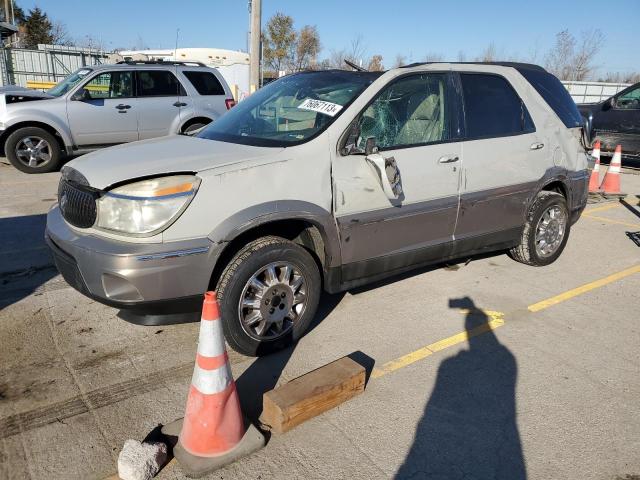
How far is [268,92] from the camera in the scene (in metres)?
4.21

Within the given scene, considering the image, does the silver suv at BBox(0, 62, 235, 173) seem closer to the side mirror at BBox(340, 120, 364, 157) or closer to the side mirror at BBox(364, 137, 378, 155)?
the side mirror at BBox(340, 120, 364, 157)

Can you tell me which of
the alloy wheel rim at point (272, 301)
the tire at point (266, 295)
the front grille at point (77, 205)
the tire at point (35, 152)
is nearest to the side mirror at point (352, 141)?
the tire at point (266, 295)

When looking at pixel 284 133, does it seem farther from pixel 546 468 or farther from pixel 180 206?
pixel 546 468

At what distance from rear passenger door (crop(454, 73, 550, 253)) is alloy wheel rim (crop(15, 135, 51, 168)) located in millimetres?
7807

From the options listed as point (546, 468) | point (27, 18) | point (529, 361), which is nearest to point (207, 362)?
point (546, 468)

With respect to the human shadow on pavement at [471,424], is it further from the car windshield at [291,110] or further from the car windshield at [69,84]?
the car windshield at [69,84]

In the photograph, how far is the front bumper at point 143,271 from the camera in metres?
2.75

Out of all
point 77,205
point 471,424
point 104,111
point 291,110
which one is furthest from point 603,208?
point 104,111

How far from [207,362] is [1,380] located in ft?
4.87

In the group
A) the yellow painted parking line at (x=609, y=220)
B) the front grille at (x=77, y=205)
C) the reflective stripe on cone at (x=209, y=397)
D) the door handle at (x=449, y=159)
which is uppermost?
the door handle at (x=449, y=159)

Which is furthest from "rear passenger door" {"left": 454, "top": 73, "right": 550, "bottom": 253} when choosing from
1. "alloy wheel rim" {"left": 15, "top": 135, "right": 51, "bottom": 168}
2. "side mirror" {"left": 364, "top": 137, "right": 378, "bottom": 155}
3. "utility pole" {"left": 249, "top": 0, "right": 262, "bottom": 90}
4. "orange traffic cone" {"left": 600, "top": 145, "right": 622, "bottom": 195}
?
"utility pole" {"left": 249, "top": 0, "right": 262, "bottom": 90}

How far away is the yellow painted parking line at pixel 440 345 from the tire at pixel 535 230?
1177 mm

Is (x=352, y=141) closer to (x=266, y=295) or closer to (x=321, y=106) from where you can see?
(x=321, y=106)

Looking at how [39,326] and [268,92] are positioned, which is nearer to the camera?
[39,326]
